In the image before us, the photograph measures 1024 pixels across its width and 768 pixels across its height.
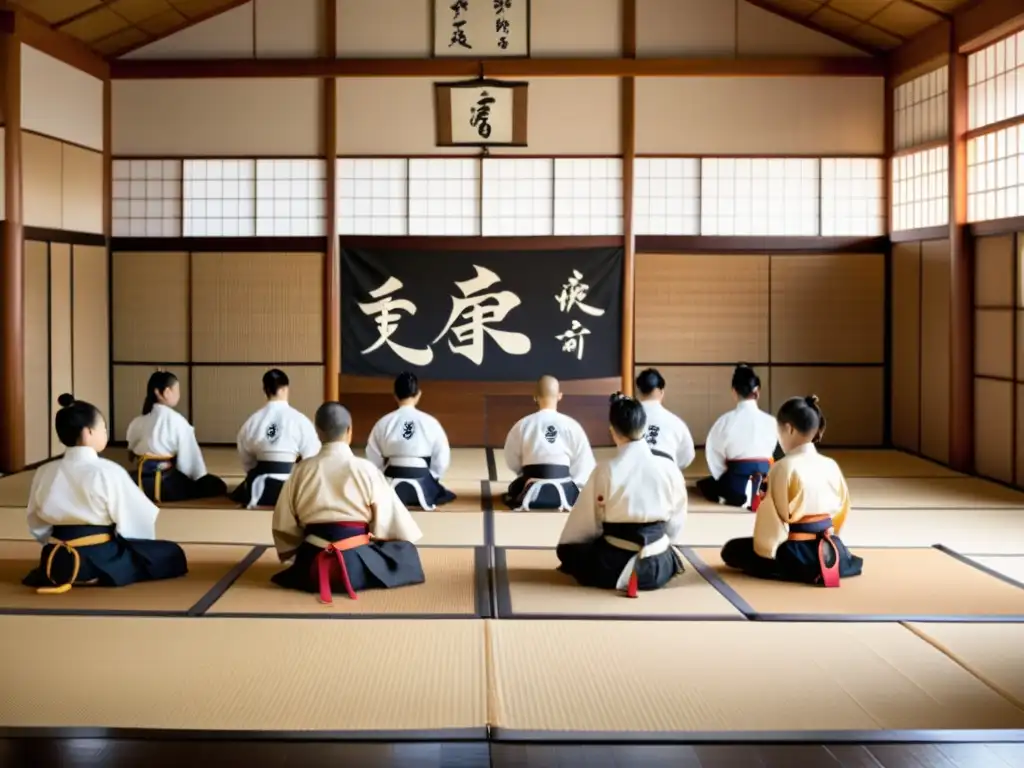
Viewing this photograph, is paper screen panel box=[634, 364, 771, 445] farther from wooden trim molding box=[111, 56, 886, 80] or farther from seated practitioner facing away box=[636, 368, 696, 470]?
seated practitioner facing away box=[636, 368, 696, 470]

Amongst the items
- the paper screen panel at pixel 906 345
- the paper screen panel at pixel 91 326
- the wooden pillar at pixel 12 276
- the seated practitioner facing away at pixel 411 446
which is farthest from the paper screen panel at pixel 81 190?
the paper screen panel at pixel 906 345

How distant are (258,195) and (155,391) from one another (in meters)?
3.66

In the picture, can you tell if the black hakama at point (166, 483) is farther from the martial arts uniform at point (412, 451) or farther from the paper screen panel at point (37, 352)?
the paper screen panel at point (37, 352)

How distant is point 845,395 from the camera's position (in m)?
10.9

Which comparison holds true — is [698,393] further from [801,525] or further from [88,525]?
[88,525]

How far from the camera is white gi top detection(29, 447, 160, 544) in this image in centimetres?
521

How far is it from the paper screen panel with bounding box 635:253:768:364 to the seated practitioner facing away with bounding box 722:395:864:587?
17.2 feet

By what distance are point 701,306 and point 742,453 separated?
322 cm

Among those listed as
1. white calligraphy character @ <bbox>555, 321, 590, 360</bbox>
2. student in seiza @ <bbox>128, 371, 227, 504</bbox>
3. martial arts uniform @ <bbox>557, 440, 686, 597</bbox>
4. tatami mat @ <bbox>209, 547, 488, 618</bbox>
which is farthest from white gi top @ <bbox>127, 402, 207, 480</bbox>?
white calligraphy character @ <bbox>555, 321, 590, 360</bbox>

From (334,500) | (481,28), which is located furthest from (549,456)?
(481,28)

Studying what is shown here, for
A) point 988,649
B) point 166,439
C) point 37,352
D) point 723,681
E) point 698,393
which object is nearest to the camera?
point 723,681

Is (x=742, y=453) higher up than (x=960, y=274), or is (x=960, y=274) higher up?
(x=960, y=274)

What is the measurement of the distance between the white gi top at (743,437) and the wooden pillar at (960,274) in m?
2.21

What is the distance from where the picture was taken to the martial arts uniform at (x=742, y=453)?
777cm
